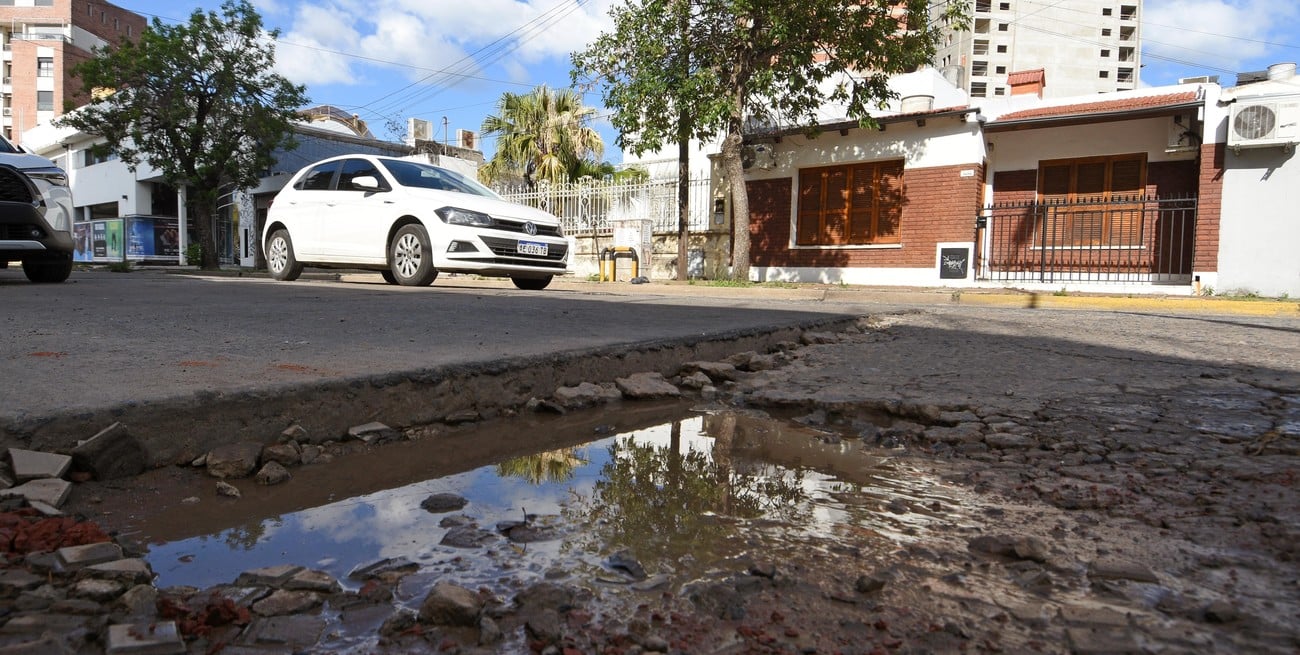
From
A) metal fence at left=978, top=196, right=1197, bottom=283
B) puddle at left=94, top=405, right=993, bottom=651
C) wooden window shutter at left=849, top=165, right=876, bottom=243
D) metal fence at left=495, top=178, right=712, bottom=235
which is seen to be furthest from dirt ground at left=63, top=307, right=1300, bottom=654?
metal fence at left=495, top=178, right=712, bottom=235

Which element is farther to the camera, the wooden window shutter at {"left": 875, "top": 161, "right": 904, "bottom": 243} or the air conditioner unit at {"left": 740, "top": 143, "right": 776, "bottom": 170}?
the air conditioner unit at {"left": 740, "top": 143, "right": 776, "bottom": 170}

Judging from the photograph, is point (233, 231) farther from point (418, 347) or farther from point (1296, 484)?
point (1296, 484)

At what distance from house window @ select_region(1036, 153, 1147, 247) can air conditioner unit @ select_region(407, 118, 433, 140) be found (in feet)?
77.1

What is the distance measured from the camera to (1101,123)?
14258mm

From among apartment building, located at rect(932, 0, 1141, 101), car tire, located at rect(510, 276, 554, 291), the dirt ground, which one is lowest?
the dirt ground

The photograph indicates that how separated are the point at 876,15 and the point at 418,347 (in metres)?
12.0

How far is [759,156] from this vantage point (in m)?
16.8

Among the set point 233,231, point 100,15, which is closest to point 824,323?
point 233,231

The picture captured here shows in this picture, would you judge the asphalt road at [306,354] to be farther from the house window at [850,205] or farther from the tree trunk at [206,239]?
the tree trunk at [206,239]

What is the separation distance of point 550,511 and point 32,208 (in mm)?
7474

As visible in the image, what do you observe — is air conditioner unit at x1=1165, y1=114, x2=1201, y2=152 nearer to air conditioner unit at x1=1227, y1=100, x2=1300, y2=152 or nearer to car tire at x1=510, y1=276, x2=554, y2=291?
air conditioner unit at x1=1227, y1=100, x2=1300, y2=152

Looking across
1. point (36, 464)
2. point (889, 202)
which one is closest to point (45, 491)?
point (36, 464)

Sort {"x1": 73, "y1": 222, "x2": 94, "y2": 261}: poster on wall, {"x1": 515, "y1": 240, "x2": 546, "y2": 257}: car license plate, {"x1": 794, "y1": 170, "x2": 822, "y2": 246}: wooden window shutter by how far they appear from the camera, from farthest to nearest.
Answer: {"x1": 73, "y1": 222, "x2": 94, "y2": 261}: poster on wall → {"x1": 794, "y1": 170, "x2": 822, "y2": 246}: wooden window shutter → {"x1": 515, "y1": 240, "x2": 546, "y2": 257}: car license plate

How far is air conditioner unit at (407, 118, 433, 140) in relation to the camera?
3066 cm
